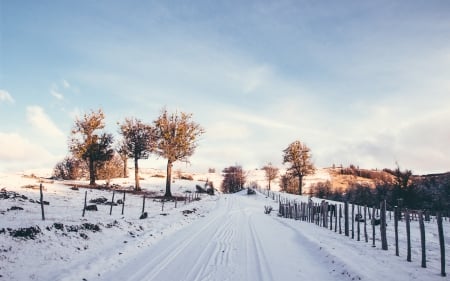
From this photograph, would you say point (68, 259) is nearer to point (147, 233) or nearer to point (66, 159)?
point (147, 233)

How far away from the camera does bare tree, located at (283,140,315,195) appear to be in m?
77.4

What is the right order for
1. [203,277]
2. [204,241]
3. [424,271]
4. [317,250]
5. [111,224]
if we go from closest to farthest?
[203,277], [424,271], [317,250], [204,241], [111,224]

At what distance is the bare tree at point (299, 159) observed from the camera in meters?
77.4

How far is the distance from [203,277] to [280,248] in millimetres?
6381

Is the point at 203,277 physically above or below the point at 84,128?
below

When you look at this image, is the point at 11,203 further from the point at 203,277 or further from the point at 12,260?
the point at 203,277

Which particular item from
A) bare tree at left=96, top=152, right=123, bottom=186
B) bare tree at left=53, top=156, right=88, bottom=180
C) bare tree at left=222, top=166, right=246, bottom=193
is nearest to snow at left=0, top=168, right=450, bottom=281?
bare tree at left=96, top=152, right=123, bottom=186

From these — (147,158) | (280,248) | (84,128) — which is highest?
(84,128)

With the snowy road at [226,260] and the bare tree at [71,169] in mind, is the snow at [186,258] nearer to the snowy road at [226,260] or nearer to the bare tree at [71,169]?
the snowy road at [226,260]

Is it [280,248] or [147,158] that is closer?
[280,248]

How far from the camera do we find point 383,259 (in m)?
13.3

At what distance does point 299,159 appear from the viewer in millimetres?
78062

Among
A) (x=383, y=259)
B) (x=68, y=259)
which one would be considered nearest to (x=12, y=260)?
(x=68, y=259)

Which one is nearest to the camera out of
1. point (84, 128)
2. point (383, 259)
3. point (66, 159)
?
point (383, 259)
